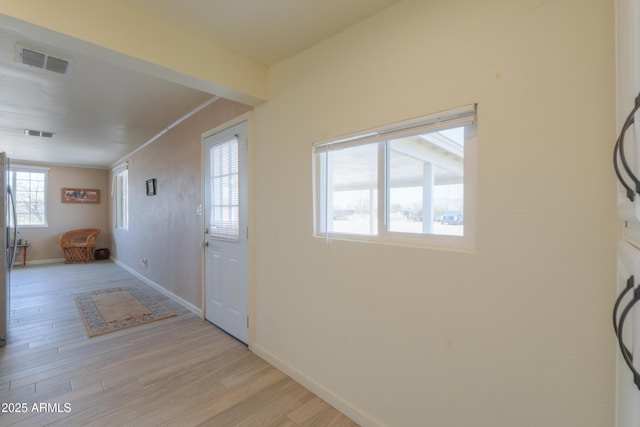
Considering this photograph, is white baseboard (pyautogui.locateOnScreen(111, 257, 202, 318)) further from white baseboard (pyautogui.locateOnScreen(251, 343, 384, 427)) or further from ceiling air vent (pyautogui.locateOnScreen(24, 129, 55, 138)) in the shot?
ceiling air vent (pyautogui.locateOnScreen(24, 129, 55, 138))

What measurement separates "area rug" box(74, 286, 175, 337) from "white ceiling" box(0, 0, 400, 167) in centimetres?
244

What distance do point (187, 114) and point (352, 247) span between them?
116 inches

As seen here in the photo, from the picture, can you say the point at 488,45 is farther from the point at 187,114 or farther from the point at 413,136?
the point at 187,114

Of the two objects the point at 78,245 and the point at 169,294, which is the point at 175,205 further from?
the point at 78,245

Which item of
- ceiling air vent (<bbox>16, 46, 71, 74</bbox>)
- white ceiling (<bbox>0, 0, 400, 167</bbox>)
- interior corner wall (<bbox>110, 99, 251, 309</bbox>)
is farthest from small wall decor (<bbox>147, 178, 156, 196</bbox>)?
ceiling air vent (<bbox>16, 46, 71, 74</bbox>)

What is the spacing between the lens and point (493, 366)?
121 centimetres

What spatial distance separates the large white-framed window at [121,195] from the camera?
612 centimetres

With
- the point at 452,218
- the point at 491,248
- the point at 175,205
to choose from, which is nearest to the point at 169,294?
the point at 175,205

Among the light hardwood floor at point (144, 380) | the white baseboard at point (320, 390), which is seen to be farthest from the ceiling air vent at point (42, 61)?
the white baseboard at point (320, 390)

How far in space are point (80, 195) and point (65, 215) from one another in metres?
0.59

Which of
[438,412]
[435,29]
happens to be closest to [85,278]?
[438,412]

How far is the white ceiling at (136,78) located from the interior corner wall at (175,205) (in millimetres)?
244

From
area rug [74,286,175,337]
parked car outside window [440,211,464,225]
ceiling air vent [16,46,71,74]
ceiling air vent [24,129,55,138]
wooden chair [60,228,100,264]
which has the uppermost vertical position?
ceiling air vent [24,129,55,138]

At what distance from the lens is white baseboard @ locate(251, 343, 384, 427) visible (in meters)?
1.67
